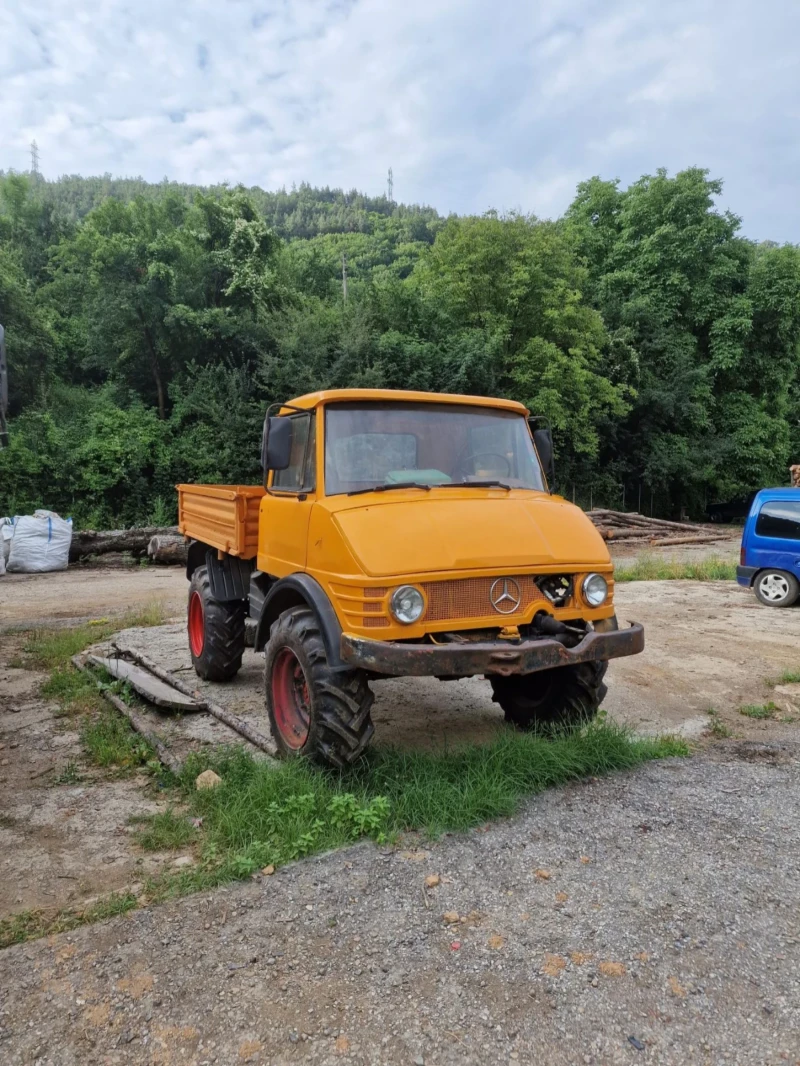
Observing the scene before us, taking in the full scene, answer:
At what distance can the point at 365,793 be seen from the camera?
392 centimetres

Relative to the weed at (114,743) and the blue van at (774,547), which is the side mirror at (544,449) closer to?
the weed at (114,743)

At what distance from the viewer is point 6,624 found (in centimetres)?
951

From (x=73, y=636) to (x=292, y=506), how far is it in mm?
4991

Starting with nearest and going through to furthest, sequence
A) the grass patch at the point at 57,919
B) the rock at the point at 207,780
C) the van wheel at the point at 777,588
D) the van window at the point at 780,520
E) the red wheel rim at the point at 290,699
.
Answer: the grass patch at the point at 57,919
the rock at the point at 207,780
the red wheel rim at the point at 290,699
the van window at the point at 780,520
the van wheel at the point at 777,588

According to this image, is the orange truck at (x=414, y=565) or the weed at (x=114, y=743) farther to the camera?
the weed at (x=114, y=743)

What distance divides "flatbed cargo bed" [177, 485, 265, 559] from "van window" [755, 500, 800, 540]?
25.5 ft

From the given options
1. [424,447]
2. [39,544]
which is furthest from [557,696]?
[39,544]

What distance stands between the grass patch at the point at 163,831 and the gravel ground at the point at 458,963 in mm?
614

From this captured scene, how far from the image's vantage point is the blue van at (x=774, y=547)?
10.3 m

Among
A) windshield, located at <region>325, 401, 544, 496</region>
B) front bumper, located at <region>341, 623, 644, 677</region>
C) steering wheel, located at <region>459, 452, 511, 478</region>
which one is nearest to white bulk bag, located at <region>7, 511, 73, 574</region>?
windshield, located at <region>325, 401, 544, 496</region>

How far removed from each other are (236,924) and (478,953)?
37.5 inches

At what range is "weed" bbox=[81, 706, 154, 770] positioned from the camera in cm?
486

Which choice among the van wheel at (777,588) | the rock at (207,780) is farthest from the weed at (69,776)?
the van wheel at (777,588)

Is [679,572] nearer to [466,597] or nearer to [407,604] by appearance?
[466,597]
